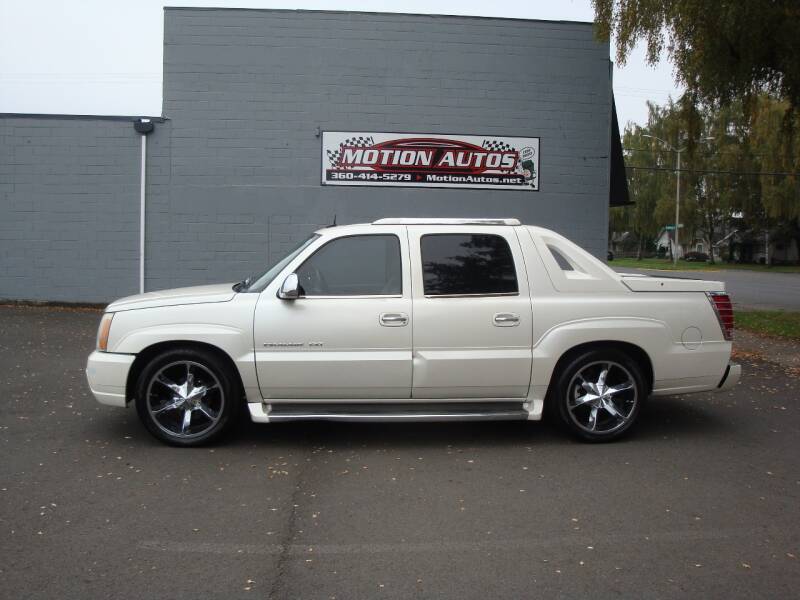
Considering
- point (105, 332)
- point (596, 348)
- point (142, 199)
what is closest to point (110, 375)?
point (105, 332)

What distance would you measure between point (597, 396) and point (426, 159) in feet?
32.8

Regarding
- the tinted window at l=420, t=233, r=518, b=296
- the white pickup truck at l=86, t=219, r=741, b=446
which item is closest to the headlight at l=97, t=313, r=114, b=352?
the white pickup truck at l=86, t=219, r=741, b=446

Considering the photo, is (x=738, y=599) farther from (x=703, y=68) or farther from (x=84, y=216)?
(x=84, y=216)

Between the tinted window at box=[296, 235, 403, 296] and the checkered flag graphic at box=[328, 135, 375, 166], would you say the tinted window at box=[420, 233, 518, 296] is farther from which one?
the checkered flag graphic at box=[328, 135, 375, 166]

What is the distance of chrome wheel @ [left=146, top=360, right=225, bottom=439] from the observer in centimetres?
629

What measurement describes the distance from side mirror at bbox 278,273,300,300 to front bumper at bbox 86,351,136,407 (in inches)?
50.4

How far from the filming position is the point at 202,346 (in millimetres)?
6277

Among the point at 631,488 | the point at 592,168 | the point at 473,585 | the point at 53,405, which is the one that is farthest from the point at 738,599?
the point at 592,168

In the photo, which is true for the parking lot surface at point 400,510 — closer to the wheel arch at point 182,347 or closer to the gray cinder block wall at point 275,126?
the wheel arch at point 182,347

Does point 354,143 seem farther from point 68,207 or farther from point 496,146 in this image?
point 68,207

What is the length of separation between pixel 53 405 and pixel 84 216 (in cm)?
877

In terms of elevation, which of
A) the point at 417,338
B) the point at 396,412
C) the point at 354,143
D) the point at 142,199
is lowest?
the point at 396,412

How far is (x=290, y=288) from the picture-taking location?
6105 mm

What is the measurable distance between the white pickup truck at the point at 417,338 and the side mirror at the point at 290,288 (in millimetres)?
11
